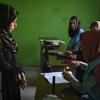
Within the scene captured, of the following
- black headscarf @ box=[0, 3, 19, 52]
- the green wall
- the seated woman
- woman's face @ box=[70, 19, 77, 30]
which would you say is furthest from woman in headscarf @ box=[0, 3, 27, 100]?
the green wall

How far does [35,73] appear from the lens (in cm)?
634

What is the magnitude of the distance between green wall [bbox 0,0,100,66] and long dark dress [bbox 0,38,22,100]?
4.43 metres

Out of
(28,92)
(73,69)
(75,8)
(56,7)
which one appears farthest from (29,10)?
(73,69)

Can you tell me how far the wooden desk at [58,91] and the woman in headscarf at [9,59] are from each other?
0.55ft

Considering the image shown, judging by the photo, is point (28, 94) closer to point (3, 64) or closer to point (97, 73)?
point (3, 64)

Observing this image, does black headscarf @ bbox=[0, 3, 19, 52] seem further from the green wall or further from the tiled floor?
the green wall

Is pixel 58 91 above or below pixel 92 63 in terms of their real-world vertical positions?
below

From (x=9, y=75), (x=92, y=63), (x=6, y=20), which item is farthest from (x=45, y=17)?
(x=92, y=63)

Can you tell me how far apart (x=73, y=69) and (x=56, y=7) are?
4.22m

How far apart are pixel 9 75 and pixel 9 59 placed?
0.14m

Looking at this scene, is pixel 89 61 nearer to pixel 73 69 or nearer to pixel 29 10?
pixel 73 69

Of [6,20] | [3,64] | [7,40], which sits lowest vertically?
[3,64]

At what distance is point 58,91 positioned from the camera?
2463 mm

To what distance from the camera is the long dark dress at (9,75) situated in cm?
241
